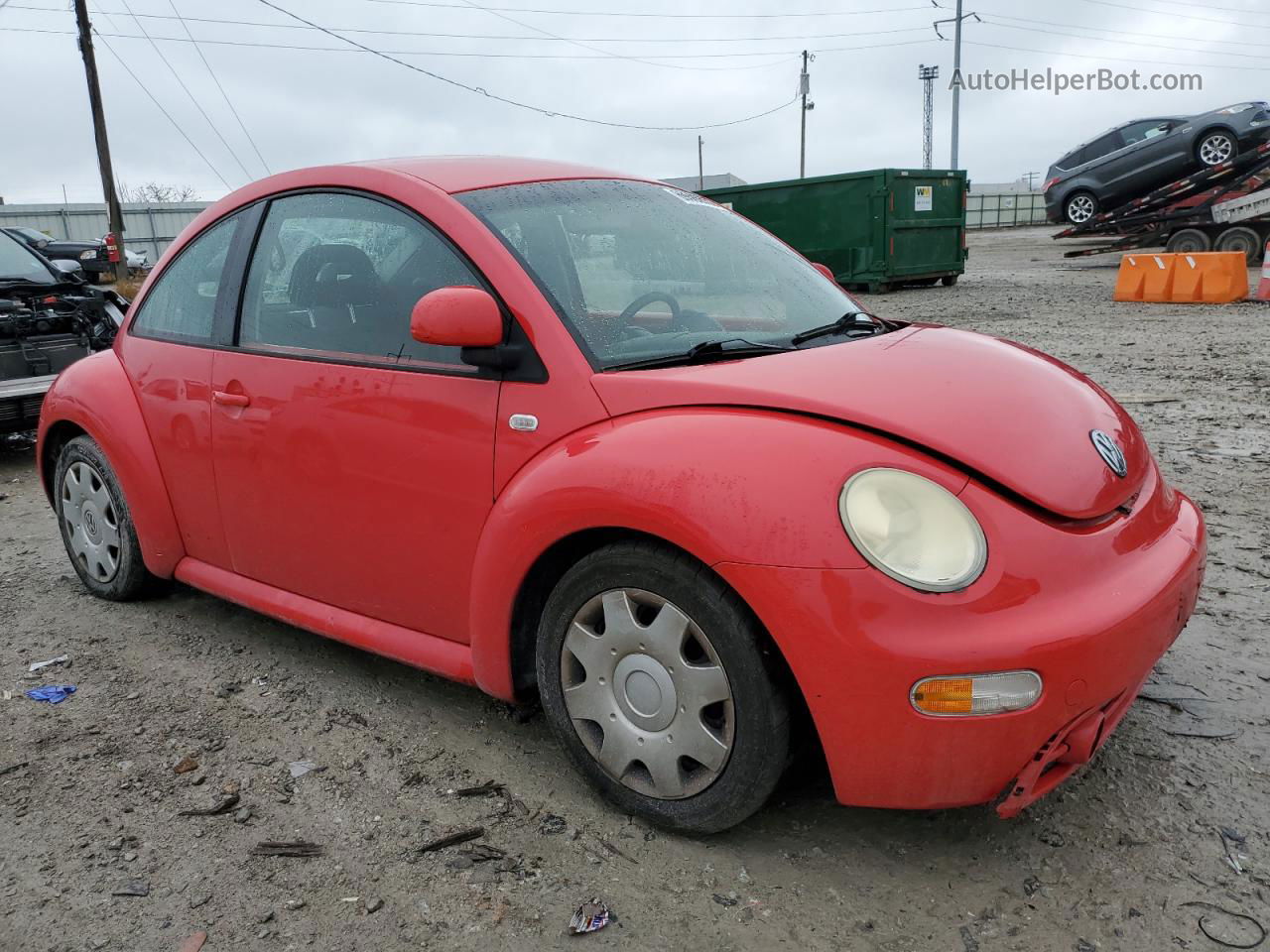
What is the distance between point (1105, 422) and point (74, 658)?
11.3 feet

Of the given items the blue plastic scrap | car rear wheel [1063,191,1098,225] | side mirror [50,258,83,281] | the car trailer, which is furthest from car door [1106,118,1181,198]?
the blue plastic scrap

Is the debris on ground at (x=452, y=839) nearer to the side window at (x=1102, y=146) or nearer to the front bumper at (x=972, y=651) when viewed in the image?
the front bumper at (x=972, y=651)

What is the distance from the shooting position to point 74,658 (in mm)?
3627

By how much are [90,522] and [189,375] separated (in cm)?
108

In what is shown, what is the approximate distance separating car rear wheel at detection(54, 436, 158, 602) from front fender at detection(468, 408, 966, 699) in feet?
6.91

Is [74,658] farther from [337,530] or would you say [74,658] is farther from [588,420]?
[588,420]

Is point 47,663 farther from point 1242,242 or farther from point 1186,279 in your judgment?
point 1242,242

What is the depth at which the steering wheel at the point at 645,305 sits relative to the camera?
8.77ft

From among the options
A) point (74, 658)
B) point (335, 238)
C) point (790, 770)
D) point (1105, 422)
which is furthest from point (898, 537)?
point (74, 658)

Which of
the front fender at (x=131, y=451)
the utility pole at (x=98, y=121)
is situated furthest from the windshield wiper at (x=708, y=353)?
the utility pole at (x=98, y=121)

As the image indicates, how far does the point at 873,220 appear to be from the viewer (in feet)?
57.3

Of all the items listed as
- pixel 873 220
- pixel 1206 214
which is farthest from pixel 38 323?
pixel 1206 214

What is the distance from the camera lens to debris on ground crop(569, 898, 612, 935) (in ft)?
7.00

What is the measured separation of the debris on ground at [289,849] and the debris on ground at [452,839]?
0.82 feet
